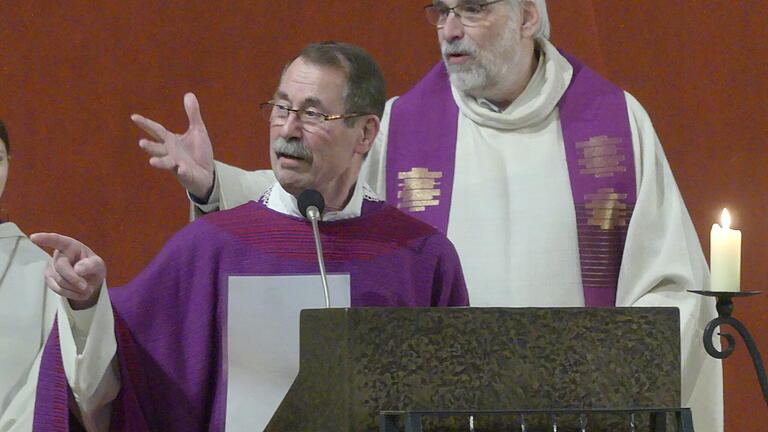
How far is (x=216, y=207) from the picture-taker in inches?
154

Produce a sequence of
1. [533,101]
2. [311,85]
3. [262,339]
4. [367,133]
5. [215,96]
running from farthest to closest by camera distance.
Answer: [215,96]
[533,101]
[367,133]
[311,85]
[262,339]

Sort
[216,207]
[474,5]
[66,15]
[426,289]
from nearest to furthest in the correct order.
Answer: [426,289]
[216,207]
[474,5]
[66,15]

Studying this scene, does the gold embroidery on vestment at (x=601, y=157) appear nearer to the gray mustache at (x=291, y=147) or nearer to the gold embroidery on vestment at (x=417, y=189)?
the gold embroidery on vestment at (x=417, y=189)

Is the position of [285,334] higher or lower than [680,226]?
lower

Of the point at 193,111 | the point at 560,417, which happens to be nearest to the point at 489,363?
the point at 560,417

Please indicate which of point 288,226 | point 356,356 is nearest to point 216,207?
point 288,226

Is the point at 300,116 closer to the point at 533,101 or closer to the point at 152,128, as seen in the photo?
the point at 152,128

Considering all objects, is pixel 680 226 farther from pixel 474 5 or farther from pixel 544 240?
pixel 474 5

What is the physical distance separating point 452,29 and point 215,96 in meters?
1.35

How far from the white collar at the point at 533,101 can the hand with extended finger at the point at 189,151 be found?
1.08 m

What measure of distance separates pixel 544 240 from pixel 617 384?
217cm

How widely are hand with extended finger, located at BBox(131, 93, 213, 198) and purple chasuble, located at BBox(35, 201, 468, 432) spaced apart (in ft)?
1.57

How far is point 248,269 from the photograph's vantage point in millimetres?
3053

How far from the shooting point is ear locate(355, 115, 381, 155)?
3.23m
